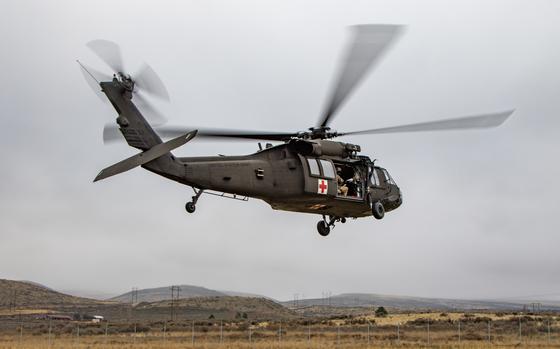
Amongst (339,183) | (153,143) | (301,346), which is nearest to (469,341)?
(301,346)

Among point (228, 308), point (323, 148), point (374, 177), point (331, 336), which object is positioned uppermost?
point (323, 148)

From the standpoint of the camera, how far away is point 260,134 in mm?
25516

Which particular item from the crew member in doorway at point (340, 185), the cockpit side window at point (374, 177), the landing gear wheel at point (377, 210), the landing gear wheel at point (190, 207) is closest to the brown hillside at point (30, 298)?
the cockpit side window at point (374, 177)

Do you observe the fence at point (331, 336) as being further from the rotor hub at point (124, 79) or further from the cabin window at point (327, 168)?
the rotor hub at point (124, 79)

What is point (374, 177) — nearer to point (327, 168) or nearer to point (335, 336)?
point (327, 168)

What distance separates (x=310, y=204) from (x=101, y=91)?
913 cm

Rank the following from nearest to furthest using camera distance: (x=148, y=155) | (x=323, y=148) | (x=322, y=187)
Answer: (x=148, y=155) → (x=322, y=187) → (x=323, y=148)

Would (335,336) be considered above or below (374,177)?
below

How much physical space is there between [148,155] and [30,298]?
401 ft

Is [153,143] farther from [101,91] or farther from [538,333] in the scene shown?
[538,333]

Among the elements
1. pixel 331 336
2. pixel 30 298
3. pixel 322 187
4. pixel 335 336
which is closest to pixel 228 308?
pixel 30 298

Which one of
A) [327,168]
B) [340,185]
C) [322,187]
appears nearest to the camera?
[322,187]

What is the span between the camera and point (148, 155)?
21.0 meters

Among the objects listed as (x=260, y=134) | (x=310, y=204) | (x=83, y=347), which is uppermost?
(x=260, y=134)
